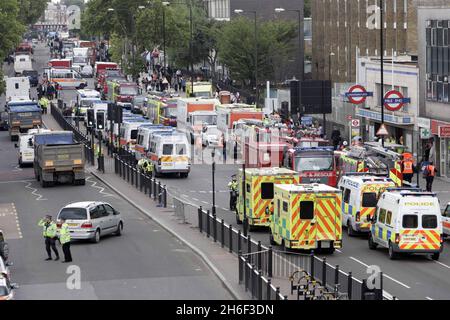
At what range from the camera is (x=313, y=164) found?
5531 centimetres

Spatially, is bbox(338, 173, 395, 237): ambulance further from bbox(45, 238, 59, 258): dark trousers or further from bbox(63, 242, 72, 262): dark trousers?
bbox(45, 238, 59, 258): dark trousers

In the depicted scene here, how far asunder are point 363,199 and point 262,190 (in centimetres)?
352

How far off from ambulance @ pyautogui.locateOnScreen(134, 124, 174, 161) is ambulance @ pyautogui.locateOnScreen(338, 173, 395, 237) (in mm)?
25784

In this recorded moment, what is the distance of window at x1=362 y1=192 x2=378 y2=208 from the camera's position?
152ft

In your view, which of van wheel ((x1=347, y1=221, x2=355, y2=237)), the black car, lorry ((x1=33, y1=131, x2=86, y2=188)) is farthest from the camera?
the black car

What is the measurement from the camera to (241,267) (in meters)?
36.1

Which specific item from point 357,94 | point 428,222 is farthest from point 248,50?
point 428,222

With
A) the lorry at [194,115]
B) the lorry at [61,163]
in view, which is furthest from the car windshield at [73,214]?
the lorry at [194,115]

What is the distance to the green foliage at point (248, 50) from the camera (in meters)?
125

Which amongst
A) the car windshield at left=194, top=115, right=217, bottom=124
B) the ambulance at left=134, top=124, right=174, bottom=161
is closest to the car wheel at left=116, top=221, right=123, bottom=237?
the ambulance at left=134, top=124, right=174, bottom=161

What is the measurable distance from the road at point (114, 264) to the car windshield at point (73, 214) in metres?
0.98

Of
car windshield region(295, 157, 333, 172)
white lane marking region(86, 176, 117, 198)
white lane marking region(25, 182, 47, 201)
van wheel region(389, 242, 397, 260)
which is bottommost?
white lane marking region(25, 182, 47, 201)

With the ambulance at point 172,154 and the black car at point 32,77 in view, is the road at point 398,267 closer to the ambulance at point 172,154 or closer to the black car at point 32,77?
the ambulance at point 172,154

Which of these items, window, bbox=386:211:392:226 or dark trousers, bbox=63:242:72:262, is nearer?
dark trousers, bbox=63:242:72:262
